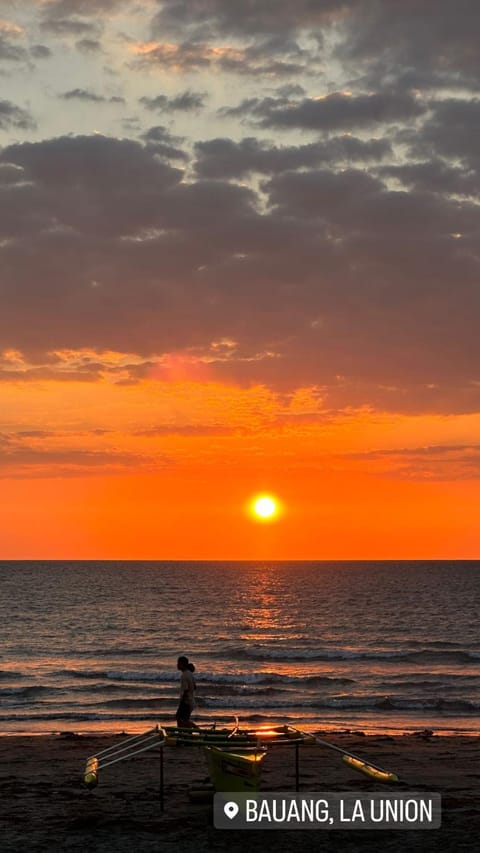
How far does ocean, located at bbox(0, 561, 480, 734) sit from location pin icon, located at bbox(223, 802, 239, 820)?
16642 millimetres

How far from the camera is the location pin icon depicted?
16.0m

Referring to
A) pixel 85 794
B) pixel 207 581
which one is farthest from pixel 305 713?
pixel 207 581

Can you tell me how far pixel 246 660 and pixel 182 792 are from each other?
41.1 m

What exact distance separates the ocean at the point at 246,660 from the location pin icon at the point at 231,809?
1664 centimetres

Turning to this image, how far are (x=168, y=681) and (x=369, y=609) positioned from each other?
59.1 metres

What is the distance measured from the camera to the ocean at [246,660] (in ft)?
119

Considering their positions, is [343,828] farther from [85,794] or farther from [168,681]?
[168,681]

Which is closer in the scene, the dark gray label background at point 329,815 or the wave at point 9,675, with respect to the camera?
the dark gray label background at point 329,815

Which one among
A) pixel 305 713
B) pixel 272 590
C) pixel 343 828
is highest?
pixel 272 590

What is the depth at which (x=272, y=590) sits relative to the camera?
147250 millimetres

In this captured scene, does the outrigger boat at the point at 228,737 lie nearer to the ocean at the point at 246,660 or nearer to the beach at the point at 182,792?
the beach at the point at 182,792

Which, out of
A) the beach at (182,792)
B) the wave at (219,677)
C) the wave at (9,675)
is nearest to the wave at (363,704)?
the wave at (219,677)

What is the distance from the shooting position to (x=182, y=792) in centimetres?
1853

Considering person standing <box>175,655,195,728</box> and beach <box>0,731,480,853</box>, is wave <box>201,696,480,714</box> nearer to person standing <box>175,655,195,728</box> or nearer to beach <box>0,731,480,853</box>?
beach <box>0,731,480,853</box>
